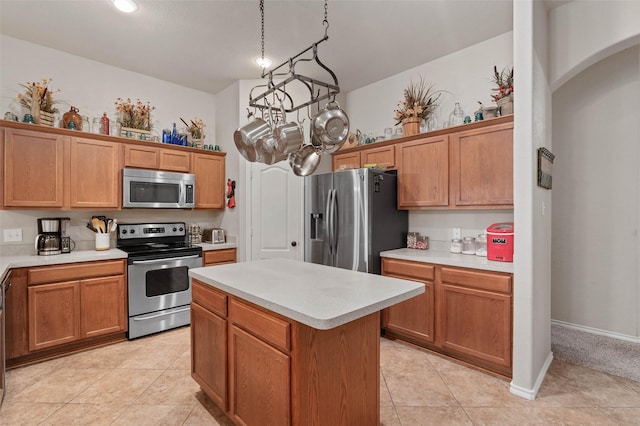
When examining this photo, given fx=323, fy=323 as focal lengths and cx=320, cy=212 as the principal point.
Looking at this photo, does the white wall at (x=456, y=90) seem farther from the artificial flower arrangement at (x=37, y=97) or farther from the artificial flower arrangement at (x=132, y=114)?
the artificial flower arrangement at (x=37, y=97)

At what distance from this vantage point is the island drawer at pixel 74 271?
276cm

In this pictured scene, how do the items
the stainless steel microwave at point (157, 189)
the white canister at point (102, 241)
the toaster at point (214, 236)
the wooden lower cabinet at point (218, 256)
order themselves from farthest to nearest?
the toaster at point (214, 236), the wooden lower cabinet at point (218, 256), the stainless steel microwave at point (157, 189), the white canister at point (102, 241)

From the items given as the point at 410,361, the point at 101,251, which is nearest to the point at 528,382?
the point at 410,361

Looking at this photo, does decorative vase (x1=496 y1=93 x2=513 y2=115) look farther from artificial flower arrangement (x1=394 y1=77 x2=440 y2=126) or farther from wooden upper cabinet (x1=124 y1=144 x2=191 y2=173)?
wooden upper cabinet (x1=124 y1=144 x2=191 y2=173)

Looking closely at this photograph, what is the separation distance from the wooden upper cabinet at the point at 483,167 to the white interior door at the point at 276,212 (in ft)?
5.90

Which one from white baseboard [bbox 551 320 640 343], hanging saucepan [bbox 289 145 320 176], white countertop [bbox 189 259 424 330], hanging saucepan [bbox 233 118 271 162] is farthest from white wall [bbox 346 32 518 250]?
hanging saucepan [bbox 233 118 271 162]

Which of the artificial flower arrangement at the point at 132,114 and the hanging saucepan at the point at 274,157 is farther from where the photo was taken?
the artificial flower arrangement at the point at 132,114

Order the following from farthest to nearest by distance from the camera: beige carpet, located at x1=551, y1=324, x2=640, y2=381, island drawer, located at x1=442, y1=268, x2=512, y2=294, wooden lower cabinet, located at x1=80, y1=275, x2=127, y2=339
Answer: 1. wooden lower cabinet, located at x1=80, y1=275, x2=127, y2=339
2. beige carpet, located at x1=551, y1=324, x2=640, y2=381
3. island drawer, located at x1=442, y1=268, x2=512, y2=294

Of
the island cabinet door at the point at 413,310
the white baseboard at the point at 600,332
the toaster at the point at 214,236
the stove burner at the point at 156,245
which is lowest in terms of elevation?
the white baseboard at the point at 600,332

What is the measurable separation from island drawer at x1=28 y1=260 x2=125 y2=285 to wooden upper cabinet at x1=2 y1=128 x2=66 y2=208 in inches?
24.9

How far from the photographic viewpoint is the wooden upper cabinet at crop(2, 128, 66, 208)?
112 inches

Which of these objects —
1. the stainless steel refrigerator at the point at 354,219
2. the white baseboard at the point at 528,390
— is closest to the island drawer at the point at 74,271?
the stainless steel refrigerator at the point at 354,219

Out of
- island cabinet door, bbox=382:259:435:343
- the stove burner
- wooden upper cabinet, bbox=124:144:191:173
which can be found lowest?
island cabinet door, bbox=382:259:435:343

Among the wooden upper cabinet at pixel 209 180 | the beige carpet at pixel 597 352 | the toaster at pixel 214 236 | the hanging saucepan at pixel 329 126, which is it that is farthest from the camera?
the toaster at pixel 214 236
